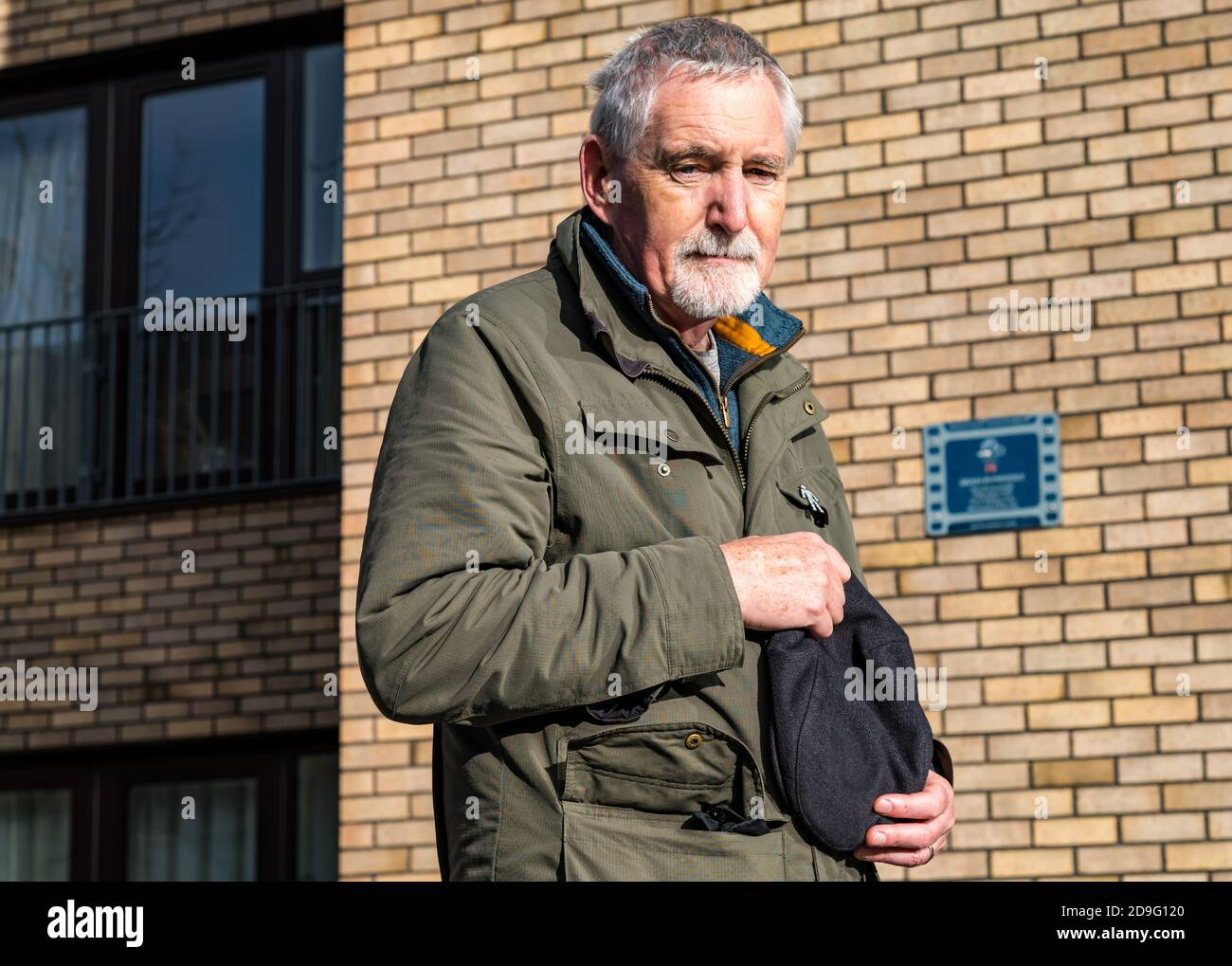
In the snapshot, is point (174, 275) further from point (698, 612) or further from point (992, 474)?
point (698, 612)

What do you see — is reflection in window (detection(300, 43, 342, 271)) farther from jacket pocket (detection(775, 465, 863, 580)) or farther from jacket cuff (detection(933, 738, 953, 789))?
jacket cuff (detection(933, 738, 953, 789))

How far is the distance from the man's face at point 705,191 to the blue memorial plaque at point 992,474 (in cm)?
333

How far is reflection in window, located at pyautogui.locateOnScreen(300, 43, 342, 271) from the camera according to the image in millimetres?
8508

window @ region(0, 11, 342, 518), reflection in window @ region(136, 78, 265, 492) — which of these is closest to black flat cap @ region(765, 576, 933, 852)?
window @ region(0, 11, 342, 518)

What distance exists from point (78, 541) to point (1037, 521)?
482cm

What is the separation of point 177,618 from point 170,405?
1.10 m

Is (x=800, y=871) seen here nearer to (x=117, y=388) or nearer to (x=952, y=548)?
(x=952, y=548)

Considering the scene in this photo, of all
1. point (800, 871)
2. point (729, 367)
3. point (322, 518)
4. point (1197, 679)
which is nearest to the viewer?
point (800, 871)

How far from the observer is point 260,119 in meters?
8.70

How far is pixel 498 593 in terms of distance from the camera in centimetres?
204

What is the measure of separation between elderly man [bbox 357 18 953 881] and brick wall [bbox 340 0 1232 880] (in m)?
3.18

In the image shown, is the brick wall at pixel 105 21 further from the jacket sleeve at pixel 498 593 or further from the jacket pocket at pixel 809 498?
the jacket sleeve at pixel 498 593

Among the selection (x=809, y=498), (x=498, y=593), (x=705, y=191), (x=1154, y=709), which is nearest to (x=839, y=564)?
(x=809, y=498)
